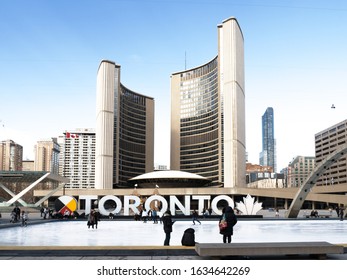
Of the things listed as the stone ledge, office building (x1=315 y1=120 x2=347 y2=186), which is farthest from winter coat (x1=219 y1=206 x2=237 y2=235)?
office building (x1=315 y1=120 x2=347 y2=186)

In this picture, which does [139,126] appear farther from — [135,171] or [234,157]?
[234,157]

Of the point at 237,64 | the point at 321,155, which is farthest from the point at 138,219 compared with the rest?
the point at 321,155

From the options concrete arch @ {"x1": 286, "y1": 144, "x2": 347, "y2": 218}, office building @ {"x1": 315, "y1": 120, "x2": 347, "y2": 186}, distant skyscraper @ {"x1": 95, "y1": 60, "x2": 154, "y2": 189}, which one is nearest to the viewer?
concrete arch @ {"x1": 286, "y1": 144, "x2": 347, "y2": 218}

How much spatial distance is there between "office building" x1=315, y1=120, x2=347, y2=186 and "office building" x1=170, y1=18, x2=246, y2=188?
196 feet

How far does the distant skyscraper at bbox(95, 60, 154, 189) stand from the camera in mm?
130875

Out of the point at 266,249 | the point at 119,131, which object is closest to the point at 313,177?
the point at 266,249

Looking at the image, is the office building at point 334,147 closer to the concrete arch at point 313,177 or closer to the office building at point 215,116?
the office building at point 215,116

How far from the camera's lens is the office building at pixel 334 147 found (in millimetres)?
172887

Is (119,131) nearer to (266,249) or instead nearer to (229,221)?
(229,221)

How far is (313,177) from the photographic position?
147 feet

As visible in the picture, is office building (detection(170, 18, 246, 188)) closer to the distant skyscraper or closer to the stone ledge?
the distant skyscraper
